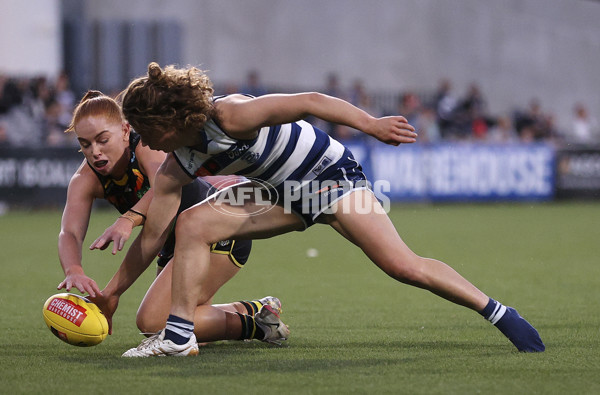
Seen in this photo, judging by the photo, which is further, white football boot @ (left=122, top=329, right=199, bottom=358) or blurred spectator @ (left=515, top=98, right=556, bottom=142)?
blurred spectator @ (left=515, top=98, right=556, bottom=142)

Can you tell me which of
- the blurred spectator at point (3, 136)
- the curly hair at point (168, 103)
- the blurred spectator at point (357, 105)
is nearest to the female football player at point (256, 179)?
A: the curly hair at point (168, 103)

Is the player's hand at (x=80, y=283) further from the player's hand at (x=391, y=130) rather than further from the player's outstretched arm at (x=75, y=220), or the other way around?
the player's hand at (x=391, y=130)

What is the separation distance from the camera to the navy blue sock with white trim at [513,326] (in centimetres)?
502

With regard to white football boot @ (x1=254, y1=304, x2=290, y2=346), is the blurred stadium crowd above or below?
above

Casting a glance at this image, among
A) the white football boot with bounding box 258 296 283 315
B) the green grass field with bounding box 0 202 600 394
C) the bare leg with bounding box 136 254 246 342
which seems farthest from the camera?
A: the white football boot with bounding box 258 296 283 315

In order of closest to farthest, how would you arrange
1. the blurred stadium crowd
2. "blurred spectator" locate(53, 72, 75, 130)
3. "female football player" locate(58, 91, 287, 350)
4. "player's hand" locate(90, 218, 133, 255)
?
1. "player's hand" locate(90, 218, 133, 255)
2. "female football player" locate(58, 91, 287, 350)
3. the blurred stadium crowd
4. "blurred spectator" locate(53, 72, 75, 130)

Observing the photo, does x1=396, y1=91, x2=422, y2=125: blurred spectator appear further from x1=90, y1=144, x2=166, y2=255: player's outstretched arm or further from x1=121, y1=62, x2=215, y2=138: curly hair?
x1=121, y1=62, x2=215, y2=138: curly hair

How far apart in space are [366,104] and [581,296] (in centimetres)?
1246

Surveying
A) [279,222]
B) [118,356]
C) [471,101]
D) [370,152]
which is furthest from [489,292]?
[471,101]

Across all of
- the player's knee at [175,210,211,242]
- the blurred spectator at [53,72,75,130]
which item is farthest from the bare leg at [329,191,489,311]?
the blurred spectator at [53,72,75,130]

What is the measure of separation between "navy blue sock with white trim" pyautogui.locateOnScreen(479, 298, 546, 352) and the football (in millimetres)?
2098

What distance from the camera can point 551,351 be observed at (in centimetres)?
511

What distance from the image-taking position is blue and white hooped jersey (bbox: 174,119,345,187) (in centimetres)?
480

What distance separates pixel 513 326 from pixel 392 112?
17.2 meters
